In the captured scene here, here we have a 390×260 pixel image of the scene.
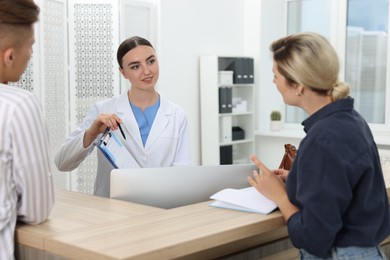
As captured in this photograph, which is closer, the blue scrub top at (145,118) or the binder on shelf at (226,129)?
the blue scrub top at (145,118)

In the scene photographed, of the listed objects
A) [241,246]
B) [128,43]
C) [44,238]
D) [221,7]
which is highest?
[221,7]

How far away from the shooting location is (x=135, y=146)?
260 cm

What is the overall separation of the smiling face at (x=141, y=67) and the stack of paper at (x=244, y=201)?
104 centimetres

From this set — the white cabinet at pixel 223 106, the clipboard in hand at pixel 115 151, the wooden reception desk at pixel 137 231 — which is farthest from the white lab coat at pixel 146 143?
the white cabinet at pixel 223 106

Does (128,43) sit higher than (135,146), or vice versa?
(128,43)

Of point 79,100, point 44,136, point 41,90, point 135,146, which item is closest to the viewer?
point 44,136

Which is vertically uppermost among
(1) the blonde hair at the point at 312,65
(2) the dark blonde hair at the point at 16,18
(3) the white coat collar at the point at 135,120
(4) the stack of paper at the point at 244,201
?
(2) the dark blonde hair at the point at 16,18

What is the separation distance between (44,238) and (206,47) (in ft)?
16.9

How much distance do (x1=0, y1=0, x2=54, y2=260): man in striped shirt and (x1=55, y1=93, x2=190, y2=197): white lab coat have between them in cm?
98

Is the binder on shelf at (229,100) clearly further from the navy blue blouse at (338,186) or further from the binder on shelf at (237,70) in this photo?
the navy blue blouse at (338,186)

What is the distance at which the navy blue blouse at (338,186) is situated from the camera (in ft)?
5.06

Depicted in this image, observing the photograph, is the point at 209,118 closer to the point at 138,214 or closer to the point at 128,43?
the point at 128,43

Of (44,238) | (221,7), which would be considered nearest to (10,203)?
(44,238)

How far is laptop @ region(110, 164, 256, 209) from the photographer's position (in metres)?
2.04
